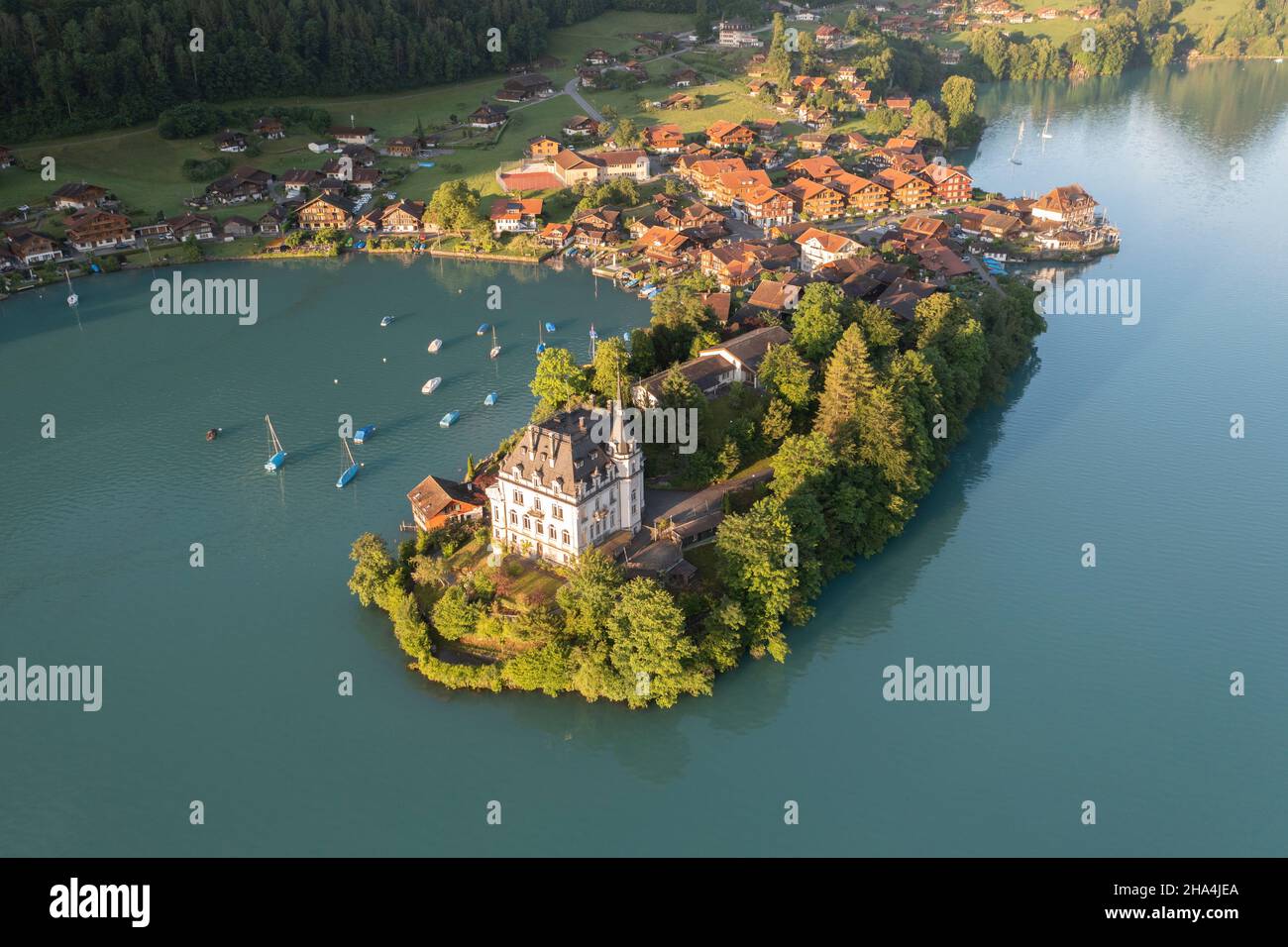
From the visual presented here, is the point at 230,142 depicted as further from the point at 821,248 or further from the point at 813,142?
the point at 821,248

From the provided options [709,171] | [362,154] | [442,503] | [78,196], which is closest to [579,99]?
[362,154]

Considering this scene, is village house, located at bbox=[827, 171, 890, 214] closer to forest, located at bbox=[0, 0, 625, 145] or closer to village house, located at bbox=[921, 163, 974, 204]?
village house, located at bbox=[921, 163, 974, 204]

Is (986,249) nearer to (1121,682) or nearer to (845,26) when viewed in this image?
(1121,682)

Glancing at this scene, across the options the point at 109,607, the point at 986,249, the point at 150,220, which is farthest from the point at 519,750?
the point at 150,220

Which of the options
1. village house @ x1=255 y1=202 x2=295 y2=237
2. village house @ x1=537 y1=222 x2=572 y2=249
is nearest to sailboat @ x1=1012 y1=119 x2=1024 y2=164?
village house @ x1=537 y1=222 x2=572 y2=249

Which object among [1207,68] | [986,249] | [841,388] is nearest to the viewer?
[841,388]

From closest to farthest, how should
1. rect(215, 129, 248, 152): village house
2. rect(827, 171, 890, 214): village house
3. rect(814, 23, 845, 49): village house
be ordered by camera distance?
1. rect(827, 171, 890, 214): village house
2. rect(215, 129, 248, 152): village house
3. rect(814, 23, 845, 49): village house
